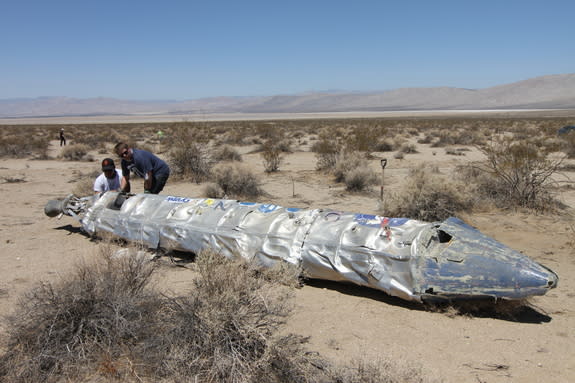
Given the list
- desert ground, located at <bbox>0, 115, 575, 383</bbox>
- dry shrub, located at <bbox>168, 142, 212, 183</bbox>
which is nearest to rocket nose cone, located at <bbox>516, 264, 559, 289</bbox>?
desert ground, located at <bbox>0, 115, 575, 383</bbox>

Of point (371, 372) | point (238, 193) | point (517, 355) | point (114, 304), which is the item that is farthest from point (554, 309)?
point (238, 193)

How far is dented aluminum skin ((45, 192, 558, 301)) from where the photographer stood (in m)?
4.21

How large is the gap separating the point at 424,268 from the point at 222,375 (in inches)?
93.8

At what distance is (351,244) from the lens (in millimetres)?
4852

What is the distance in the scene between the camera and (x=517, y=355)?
372 cm

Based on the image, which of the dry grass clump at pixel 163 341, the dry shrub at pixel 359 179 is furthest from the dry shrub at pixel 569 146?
the dry grass clump at pixel 163 341

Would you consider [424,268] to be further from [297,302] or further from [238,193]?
[238,193]

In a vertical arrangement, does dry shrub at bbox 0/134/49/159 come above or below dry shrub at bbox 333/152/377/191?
below

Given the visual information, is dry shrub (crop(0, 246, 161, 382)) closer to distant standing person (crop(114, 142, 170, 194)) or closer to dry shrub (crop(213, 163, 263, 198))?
distant standing person (crop(114, 142, 170, 194))

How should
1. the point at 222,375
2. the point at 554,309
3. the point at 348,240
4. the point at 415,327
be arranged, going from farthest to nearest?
the point at 348,240 < the point at 554,309 < the point at 415,327 < the point at 222,375

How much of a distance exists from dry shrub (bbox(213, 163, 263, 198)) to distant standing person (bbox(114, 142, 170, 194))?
2839 mm

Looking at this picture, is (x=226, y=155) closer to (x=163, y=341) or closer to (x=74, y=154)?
(x=74, y=154)

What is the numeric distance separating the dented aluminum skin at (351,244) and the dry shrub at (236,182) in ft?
13.5

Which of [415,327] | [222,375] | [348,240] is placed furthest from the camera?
[348,240]
